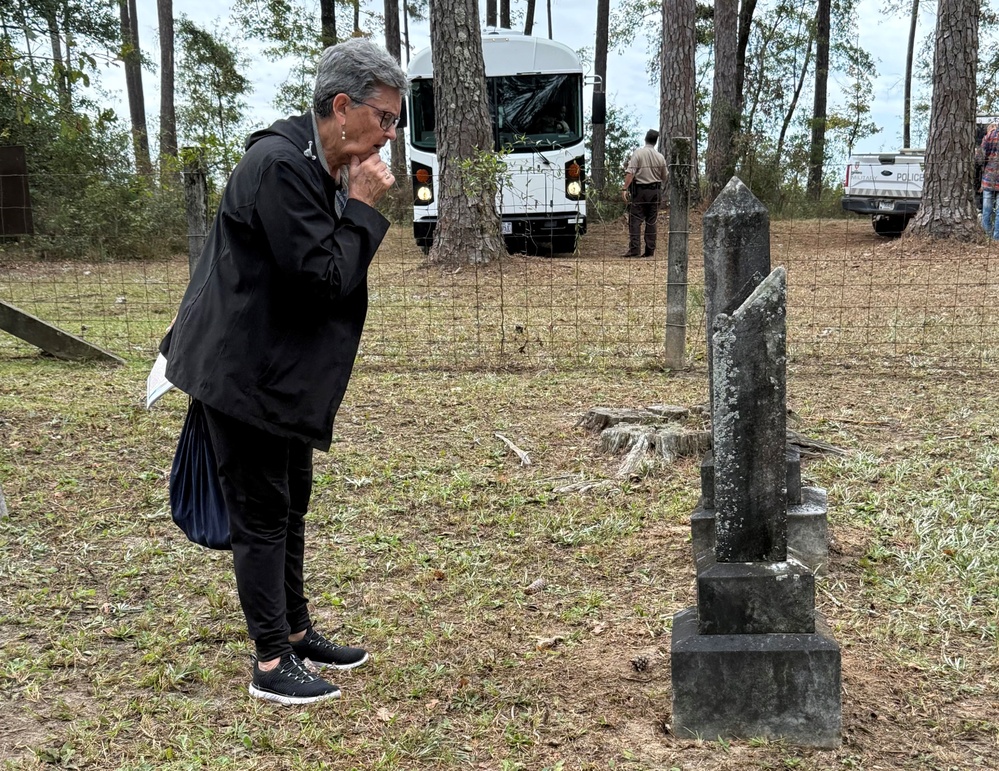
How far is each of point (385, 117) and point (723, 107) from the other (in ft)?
62.2

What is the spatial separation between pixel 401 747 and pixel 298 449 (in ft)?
A: 2.92

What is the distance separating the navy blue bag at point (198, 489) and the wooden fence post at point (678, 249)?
4.54m

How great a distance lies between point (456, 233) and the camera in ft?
38.9

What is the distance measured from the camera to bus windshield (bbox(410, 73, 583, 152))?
1423 centimetres

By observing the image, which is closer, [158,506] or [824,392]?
[158,506]

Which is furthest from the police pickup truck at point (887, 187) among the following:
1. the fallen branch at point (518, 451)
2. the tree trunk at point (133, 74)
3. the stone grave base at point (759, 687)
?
the tree trunk at point (133, 74)

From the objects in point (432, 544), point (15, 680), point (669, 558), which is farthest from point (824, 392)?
point (15, 680)

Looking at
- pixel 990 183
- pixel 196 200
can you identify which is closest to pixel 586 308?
pixel 196 200

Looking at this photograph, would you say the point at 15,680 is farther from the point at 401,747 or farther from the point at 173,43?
the point at 173,43

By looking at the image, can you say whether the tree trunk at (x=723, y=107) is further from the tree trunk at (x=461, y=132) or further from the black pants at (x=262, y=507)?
the black pants at (x=262, y=507)

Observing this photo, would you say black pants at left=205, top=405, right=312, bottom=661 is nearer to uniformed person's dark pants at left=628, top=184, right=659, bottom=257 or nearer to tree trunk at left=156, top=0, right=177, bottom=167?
uniformed person's dark pants at left=628, top=184, right=659, bottom=257

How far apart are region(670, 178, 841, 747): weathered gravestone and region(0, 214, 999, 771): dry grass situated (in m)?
0.09

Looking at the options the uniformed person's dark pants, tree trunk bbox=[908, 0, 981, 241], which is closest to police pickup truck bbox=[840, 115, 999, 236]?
tree trunk bbox=[908, 0, 981, 241]

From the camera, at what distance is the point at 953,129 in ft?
41.5
